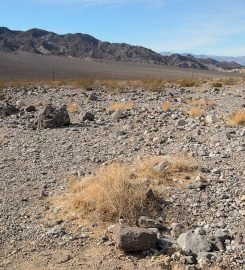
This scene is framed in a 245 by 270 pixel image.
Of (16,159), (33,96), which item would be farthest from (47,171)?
(33,96)

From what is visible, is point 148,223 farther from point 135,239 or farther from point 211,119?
point 211,119

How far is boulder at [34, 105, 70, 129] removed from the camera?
48.7 feet

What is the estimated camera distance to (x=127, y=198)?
677 centimetres

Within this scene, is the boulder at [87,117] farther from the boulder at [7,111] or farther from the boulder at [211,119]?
the boulder at [211,119]

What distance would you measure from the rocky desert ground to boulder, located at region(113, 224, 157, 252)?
1cm

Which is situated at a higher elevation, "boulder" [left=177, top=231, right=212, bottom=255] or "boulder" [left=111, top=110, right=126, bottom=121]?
"boulder" [left=111, top=110, right=126, bottom=121]

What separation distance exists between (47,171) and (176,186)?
2864 millimetres

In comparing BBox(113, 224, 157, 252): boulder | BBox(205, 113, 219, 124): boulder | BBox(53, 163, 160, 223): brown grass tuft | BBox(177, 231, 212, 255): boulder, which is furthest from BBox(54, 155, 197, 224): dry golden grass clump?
BBox(205, 113, 219, 124): boulder

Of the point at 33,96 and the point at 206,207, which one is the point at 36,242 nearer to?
the point at 206,207

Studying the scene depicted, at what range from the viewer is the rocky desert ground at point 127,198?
5.67 meters

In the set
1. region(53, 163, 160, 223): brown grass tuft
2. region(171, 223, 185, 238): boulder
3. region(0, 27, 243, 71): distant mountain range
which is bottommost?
region(171, 223, 185, 238): boulder

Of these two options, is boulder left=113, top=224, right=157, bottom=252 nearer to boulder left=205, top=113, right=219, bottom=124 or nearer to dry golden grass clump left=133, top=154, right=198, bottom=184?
dry golden grass clump left=133, top=154, right=198, bottom=184

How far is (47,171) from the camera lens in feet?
31.1

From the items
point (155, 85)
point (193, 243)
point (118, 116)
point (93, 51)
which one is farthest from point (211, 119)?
point (93, 51)
